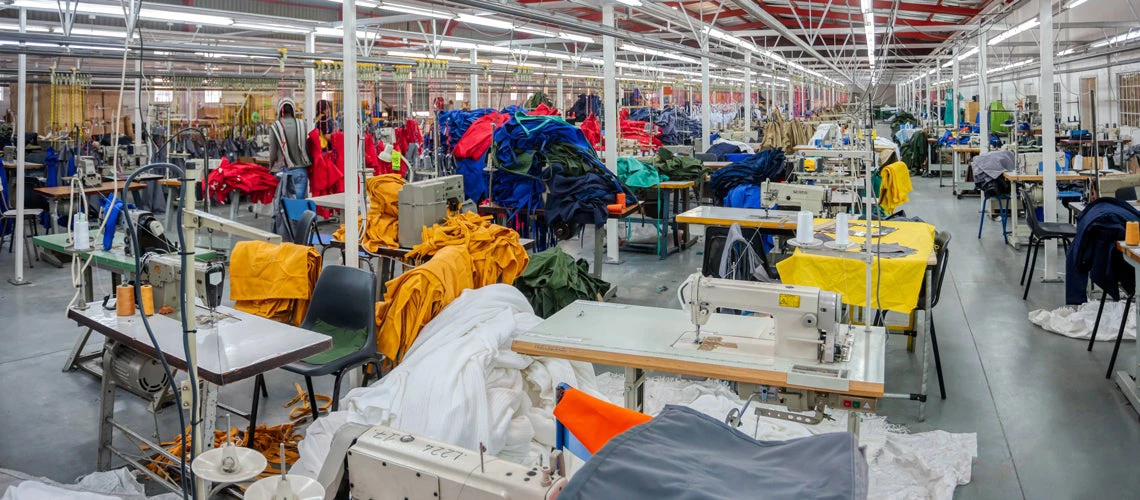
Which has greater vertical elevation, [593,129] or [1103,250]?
[593,129]

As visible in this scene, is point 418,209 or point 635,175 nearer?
point 418,209

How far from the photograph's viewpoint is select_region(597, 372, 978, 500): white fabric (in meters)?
3.30

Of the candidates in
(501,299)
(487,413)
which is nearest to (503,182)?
(501,299)

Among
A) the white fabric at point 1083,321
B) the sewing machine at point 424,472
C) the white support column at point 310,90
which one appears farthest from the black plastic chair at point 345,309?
the white support column at point 310,90

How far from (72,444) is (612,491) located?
3376mm

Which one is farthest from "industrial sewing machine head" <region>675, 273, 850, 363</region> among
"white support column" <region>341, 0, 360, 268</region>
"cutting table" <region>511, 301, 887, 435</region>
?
"white support column" <region>341, 0, 360, 268</region>

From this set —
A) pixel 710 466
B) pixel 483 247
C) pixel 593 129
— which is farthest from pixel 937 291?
pixel 593 129

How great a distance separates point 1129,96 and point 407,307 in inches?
606

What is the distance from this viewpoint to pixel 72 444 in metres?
3.82

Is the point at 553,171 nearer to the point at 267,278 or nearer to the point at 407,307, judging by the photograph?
the point at 407,307

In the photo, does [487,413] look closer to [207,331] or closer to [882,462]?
[207,331]

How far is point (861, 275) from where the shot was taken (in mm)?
4137

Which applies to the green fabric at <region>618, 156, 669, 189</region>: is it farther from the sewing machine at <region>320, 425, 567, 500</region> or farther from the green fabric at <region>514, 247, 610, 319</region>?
the sewing machine at <region>320, 425, 567, 500</region>

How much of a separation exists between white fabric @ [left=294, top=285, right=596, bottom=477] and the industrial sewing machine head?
957mm
